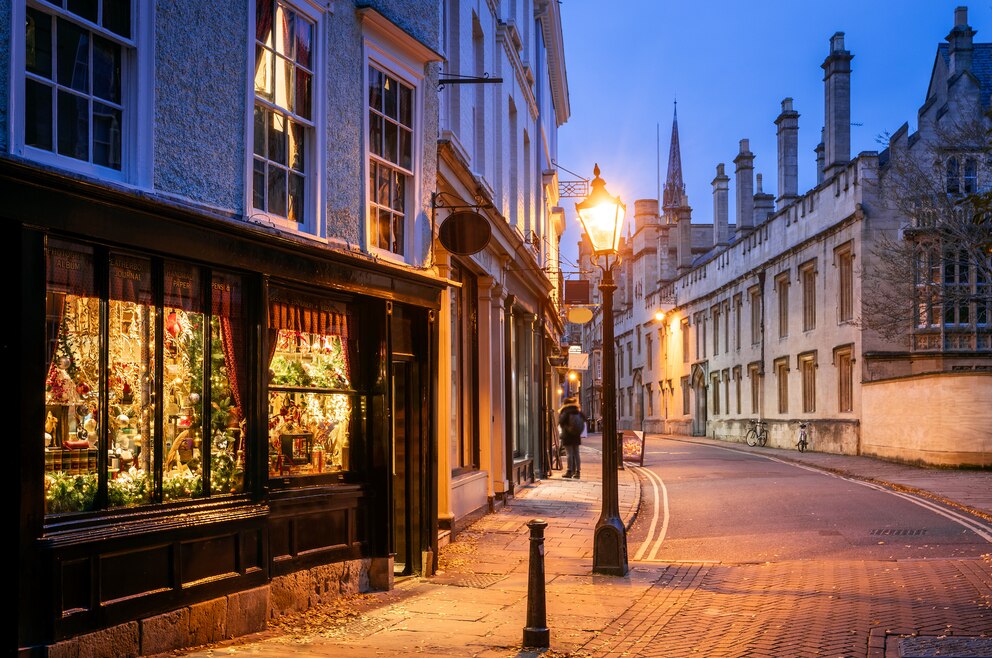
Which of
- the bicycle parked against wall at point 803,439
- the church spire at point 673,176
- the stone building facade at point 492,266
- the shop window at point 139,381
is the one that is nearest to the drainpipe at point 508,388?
the stone building facade at point 492,266

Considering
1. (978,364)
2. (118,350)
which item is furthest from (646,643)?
(978,364)

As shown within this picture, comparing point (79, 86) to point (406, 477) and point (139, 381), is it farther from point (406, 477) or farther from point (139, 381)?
point (406, 477)

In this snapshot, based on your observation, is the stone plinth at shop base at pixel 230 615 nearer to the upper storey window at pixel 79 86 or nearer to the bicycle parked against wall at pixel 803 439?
the upper storey window at pixel 79 86

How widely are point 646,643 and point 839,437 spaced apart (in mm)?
29601

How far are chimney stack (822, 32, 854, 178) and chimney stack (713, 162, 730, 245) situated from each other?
2039 centimetres

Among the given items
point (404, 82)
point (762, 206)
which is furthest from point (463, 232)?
point (762, 206)

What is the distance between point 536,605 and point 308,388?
2.87 metres

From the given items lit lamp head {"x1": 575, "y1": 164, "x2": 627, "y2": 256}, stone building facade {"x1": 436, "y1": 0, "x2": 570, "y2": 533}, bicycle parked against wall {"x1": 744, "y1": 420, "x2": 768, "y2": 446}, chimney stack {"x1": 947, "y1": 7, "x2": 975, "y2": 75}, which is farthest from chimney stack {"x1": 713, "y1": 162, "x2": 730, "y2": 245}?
lit lamp head {"x1": 575, "y1": 164, "x2": 627, "y2": 256}

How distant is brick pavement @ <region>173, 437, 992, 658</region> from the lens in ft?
24.7

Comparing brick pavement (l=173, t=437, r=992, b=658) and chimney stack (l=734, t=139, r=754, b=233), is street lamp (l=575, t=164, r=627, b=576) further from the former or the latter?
chimney stack (l=734, t=139, r=754, b=233)

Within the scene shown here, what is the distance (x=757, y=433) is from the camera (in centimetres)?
4509

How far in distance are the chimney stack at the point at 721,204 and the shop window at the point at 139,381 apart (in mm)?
52107

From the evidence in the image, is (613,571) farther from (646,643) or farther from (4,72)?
(4,72)

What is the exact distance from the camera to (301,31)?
9102 mm
